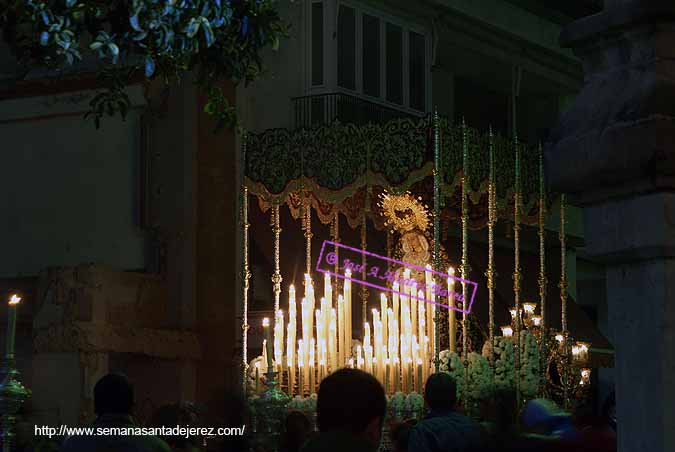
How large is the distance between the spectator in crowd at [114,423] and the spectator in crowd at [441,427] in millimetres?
1100

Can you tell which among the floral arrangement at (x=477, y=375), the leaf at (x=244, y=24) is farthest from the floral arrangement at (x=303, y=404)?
the leaf at (x=244, y=24)

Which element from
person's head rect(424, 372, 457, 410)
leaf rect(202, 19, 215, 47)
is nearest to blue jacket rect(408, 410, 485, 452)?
person's head rect(424, 372, 457, 410)

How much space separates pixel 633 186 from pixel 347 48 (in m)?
14.0

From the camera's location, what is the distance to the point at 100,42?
7.32m

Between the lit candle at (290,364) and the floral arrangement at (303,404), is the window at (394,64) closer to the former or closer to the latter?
the lit candle at (290,364)

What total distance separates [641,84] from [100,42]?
3.58 meters

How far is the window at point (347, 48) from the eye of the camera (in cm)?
1825

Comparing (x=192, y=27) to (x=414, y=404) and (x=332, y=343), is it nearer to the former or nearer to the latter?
(x=414, y=404)

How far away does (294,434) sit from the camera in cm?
805

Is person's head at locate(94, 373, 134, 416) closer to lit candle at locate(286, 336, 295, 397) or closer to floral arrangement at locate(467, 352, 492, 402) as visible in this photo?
floral arrangement at locate(467, 352, 492, 402)

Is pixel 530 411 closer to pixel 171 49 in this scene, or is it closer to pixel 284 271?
pixel 171 49

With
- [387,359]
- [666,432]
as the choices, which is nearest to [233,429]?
[666,432]

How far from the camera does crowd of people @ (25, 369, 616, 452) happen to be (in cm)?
448

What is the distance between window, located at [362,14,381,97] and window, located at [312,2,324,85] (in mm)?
844
